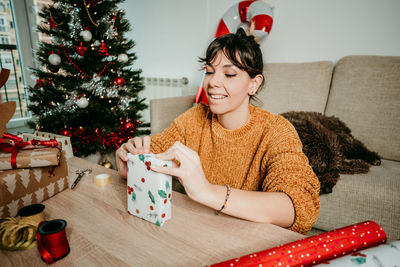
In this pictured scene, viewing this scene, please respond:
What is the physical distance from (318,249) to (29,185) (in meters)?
0.79

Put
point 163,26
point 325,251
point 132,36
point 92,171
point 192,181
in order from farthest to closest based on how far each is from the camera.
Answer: point 132,36, point 163,26, point 92,171, point 192,181, point 325,251

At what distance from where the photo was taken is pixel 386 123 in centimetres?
142

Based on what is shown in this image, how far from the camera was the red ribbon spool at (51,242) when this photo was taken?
462 millimetres

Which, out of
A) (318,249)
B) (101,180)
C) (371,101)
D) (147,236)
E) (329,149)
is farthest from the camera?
(371,101)

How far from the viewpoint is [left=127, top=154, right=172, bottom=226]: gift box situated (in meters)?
0.58

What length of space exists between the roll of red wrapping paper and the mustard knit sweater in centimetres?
15

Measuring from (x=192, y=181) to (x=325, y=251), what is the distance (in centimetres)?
32

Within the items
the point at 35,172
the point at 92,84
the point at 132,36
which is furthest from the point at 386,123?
the point at 132,36

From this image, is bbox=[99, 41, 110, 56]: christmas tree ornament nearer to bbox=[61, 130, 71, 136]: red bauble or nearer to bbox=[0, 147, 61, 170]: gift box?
bbox=[61, 130, 71, 136]: red bauble

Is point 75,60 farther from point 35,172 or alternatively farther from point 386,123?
point 386,123

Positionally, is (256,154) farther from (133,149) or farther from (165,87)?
(165,87)

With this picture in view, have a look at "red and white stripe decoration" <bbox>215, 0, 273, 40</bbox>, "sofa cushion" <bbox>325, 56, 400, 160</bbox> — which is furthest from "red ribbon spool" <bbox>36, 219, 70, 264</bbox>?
"red and white stripe decoration" <bbox>215, 0, 273, 40</bbox>

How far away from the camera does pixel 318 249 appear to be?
17.2 inches

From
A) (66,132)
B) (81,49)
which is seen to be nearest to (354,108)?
(81,49)
